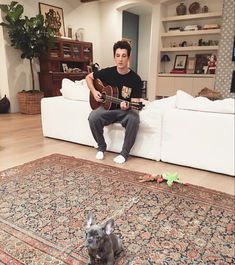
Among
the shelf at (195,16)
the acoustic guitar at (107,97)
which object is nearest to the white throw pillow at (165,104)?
the acoustic guitar at (107,97)

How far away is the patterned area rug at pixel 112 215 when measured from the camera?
4.06 feet

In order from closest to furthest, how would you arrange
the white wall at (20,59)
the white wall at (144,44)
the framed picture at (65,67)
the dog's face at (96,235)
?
the dog's face at (96,235) → the white wall at (20,59) → the framed picture at (65,67) → the white wall at (144,44)

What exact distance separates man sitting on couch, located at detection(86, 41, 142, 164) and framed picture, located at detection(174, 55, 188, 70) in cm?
393

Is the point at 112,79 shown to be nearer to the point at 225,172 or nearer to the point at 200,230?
the point at 225,172

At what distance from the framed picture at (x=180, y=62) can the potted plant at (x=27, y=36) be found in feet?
9.91

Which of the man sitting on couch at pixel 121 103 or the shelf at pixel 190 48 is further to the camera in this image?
the shelf at pixel 190 48

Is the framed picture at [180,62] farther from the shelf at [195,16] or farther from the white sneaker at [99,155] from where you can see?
the white sneaker at [99,155]

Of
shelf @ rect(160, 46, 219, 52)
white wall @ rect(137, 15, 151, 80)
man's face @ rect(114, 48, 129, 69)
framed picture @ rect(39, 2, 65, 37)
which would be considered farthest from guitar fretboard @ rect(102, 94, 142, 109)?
white wall @ rect(137, 15, 151, 80)

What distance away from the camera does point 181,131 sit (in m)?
2.33

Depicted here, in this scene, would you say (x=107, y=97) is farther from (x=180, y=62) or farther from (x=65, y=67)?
(x=180, y=62)

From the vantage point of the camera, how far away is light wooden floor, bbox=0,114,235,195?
2117 mm

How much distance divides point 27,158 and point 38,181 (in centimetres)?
63

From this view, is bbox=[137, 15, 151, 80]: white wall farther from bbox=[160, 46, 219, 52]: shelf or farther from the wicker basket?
the wicker basket

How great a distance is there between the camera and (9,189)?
189cm
